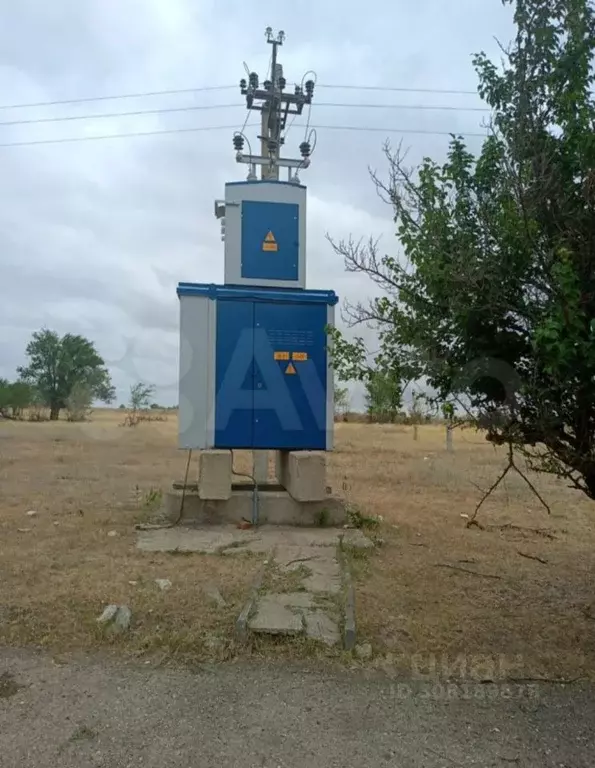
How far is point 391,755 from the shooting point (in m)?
2.96

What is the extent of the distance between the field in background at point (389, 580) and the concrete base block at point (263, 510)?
22.1 inches

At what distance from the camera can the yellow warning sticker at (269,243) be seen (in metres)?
8.03

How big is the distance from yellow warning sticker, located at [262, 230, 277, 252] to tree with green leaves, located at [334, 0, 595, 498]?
3962 mm

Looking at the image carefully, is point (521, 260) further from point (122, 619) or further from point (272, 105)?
point (272, 105)

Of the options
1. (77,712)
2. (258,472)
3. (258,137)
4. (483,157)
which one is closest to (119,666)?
(77,712)

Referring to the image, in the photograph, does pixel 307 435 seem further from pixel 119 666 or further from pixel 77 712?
pixel 77 712

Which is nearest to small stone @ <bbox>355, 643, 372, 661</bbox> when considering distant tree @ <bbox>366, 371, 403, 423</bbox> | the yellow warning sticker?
distant tree @ <bbox>366, 371, 403, 423</bbox>

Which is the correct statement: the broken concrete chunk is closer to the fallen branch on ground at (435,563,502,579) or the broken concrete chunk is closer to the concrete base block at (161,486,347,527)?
the concrete base block at (161,486,347,527)

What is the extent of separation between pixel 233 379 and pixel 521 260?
14.7 feet

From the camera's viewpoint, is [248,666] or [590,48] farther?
[248,666]

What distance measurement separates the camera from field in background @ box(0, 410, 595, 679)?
4289 millimetres

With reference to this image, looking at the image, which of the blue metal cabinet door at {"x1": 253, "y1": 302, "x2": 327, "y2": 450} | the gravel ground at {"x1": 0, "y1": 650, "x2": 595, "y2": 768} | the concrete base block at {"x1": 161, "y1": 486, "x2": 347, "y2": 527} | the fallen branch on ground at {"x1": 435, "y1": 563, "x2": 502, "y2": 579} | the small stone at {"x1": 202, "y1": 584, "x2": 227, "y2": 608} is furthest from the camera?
the blue metal cabinet door at {"x1": 253, "y1": 302, "x2": 327, "y2": 450}

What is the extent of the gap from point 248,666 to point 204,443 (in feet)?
12.4

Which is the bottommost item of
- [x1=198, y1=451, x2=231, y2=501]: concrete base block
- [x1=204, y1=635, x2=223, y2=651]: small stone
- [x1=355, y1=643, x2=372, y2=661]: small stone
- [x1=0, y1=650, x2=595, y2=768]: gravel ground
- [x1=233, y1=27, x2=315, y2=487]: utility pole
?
[x1=0, y1=650, x2=595, y2=768]: gravel ground
